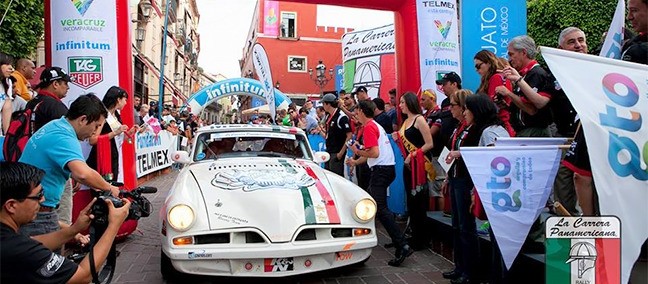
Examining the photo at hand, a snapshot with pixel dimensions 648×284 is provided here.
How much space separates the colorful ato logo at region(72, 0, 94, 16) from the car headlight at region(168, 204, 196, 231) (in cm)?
303

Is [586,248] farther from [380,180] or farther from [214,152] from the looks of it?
[214,152]

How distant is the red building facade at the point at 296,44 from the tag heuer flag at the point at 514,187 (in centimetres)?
3169

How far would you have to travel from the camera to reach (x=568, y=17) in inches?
770

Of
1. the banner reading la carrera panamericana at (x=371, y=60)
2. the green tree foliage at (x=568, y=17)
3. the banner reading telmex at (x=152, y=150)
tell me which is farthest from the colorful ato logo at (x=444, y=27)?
the green tree foliage at (x=568, y=17)

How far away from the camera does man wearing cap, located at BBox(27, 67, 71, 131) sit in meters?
3.90

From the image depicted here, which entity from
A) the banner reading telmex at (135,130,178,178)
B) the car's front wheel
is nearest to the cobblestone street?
the car's front wheel

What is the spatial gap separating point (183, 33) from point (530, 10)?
93.0ft

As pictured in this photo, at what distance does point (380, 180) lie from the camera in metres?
4.72

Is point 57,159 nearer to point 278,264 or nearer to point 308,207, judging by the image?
point 278,264

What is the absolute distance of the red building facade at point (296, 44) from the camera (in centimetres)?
3509

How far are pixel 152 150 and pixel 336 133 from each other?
Answer: 6.22 metres

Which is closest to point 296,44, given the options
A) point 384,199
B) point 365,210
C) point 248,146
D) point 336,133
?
point 336,133

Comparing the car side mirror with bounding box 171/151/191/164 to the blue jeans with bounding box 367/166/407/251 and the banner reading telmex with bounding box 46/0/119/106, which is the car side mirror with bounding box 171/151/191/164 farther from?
the blue jeans with bounding box 367/166/407/251

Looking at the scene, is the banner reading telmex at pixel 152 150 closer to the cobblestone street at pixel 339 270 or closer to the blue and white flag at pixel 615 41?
the cobblestone street at pixel 339 270
